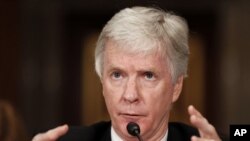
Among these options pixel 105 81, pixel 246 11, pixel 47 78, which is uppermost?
pixel 105 81

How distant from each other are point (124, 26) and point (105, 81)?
7.8 inches

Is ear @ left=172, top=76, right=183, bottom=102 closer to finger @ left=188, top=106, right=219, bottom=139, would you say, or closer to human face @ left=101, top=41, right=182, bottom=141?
human face @ left=101, top=41, right=182, bottom=141

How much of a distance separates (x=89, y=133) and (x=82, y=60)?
14.0 ft

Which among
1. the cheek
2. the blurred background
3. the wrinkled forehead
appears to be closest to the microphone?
the cheek

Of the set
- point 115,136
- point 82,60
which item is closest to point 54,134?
point 115,136

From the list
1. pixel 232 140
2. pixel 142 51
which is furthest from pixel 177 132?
pixel 142 51

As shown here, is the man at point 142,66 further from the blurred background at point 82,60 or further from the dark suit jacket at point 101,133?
the blurred background at point 82,60

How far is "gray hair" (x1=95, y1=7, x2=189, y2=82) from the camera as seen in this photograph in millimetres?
2254

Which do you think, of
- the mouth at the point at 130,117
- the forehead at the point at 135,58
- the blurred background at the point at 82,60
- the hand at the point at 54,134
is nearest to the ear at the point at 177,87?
the forehead at the point at 135,58

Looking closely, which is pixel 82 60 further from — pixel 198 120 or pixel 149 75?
pixel 198 120

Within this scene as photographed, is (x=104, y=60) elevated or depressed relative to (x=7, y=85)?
elevated

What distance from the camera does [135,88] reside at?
2.21 m

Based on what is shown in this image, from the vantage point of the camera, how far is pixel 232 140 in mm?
2547

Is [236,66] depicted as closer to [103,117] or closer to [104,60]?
[103,117]
